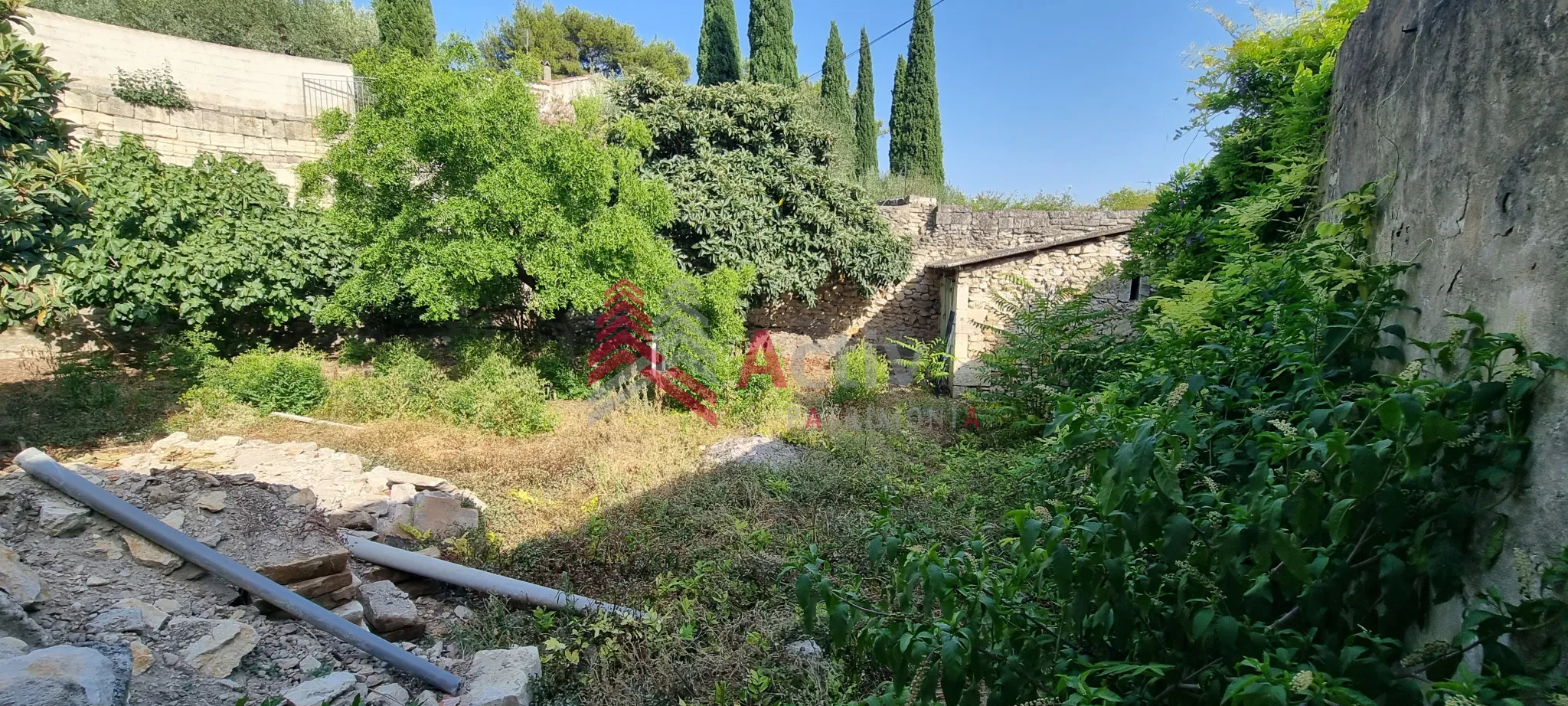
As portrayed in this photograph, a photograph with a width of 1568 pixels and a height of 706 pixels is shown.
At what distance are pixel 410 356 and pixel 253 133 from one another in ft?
18.6

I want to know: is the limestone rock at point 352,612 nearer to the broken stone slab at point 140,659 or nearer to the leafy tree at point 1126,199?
the broken stone slab at point 140,659

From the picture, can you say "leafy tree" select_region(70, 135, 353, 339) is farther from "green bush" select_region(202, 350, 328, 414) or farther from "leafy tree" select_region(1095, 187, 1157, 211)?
"leafy tree" select_region(1095, 187, 1157, 211)

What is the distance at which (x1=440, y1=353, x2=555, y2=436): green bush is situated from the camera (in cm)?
732

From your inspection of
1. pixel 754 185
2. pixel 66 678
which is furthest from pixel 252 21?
pixel 66 678

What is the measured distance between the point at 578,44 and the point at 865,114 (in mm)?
13953

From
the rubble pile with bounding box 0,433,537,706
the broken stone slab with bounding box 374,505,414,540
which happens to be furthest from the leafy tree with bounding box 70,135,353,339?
the broken stone slab with bounding box 374,505,414,540

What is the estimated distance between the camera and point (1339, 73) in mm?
3416

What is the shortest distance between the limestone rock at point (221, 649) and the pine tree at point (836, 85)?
14.8 meters

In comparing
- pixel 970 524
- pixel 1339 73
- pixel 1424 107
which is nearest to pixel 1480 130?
pixel 1424 107

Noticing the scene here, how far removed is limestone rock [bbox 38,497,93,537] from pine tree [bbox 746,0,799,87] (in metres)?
14.0

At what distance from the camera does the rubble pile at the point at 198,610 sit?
7.68ft

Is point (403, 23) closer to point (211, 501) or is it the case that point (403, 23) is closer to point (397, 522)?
point (397, 522)

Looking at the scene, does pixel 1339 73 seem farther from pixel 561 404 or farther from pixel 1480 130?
pixel 561 404

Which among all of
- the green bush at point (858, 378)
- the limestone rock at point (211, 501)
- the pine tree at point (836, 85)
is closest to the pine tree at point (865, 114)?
the pine tree at point (836, 85)
